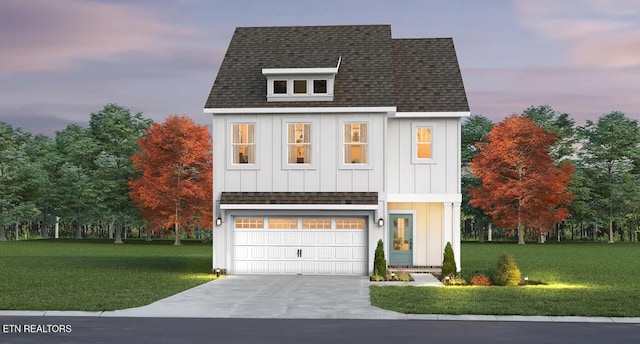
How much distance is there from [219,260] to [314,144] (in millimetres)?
A: 5517

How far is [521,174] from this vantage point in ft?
230

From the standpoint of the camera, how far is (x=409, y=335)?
15.9 metres

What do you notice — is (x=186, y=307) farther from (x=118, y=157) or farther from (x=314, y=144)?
(x=118, y=157)

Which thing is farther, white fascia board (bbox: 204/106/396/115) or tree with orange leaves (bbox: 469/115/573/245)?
tree with orange leaves (bbox: 469/115/573/245)

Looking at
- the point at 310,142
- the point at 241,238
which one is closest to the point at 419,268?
the point at 310,142

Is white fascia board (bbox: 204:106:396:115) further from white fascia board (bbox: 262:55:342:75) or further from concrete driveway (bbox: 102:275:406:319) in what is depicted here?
concrete driveway (bbox: 102:275:406:319)

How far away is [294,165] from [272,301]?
34.6ft

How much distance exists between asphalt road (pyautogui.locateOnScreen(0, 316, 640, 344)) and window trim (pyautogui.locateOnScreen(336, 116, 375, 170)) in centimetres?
1378

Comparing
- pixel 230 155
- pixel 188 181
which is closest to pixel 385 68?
pixel 230 155

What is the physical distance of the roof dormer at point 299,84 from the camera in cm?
3173

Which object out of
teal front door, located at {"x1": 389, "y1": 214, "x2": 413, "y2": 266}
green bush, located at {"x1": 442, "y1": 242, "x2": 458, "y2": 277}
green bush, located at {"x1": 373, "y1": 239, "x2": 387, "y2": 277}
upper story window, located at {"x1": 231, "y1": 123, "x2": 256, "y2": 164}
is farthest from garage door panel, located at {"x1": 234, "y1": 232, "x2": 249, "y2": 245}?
green bush, located at {"x1": 442, "y1": 242, "x2": 458, "y2": 277}

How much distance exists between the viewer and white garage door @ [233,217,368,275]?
31.8 metres

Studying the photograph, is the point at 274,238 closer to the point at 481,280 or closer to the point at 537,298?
the point at 481,280

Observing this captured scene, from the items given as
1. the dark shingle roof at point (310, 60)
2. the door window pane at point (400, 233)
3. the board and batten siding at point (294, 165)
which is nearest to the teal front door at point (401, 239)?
the door window pane at point (400, 233)
